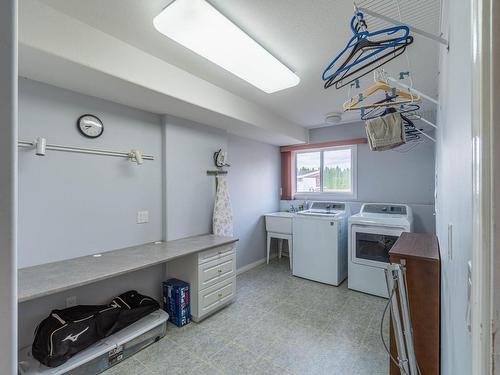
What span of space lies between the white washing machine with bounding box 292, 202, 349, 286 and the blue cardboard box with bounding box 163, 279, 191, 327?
182 centimetres

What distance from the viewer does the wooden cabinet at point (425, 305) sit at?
1484mm

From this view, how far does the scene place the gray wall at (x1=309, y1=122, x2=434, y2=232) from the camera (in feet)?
10.8

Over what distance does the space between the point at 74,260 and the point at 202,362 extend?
1310 mm

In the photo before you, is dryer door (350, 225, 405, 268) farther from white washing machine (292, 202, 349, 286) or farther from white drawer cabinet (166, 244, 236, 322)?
white drawer cabinet (166, 244, 236, 322)

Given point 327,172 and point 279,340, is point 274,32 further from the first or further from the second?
point 327,172

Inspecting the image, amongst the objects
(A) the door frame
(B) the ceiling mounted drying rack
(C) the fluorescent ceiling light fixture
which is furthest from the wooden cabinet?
(B) the ceiling mounted drying rack

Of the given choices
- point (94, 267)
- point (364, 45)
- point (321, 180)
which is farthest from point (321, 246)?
point (364, 45)

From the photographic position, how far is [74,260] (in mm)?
1948

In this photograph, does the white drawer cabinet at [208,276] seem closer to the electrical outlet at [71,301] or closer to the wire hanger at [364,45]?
the electrical outlet at [71,301]

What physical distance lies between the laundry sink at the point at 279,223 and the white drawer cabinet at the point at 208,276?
4.60 feet

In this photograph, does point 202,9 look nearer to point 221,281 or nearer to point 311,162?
point 221,281

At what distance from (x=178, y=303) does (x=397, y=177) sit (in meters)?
3.37

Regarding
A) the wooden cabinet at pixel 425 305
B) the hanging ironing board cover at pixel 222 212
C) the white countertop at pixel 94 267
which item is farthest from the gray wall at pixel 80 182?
the wooden cabinet at pixel 425 305

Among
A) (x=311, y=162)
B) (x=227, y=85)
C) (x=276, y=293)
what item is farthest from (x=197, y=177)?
(x=311, y=162)
